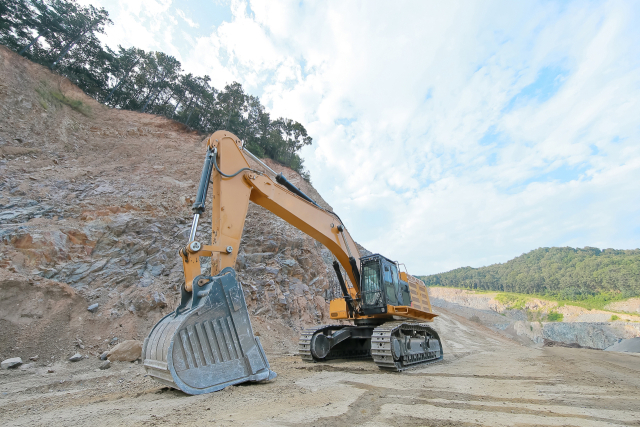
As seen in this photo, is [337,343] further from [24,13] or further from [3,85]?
[24,13]

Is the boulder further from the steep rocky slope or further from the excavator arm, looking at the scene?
the excavator arm

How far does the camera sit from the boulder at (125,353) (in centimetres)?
752

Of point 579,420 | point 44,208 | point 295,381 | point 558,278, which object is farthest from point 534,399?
point 558,278

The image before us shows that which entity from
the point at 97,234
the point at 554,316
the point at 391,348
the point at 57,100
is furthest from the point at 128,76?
the point at 554,316

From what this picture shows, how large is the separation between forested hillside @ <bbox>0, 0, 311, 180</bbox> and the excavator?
19092 mm

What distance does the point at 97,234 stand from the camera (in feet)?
36.4

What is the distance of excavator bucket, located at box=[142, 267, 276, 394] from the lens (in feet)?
13.1

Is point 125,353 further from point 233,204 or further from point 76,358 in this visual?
point 233,204

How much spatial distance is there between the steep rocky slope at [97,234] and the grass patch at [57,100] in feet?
0.25

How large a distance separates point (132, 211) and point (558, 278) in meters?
93.3

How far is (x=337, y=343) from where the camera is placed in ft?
26.0

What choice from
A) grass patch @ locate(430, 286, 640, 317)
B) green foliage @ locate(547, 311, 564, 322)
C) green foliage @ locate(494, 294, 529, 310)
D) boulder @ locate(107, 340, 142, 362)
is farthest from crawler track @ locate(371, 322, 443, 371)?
grass patch @ locate(430, 286, 640, 317)

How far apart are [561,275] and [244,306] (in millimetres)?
95643

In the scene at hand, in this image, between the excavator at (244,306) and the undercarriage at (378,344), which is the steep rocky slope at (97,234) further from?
the excavator at (244,306)
